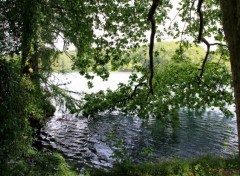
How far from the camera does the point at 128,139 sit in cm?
2234

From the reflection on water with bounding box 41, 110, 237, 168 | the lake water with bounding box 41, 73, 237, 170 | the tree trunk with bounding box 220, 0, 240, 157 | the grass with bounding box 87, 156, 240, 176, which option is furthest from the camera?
the reflection on water with bounding box 41, 110, 237, 168

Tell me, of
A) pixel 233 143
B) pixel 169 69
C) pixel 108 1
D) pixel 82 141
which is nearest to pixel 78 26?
pixel 108 1

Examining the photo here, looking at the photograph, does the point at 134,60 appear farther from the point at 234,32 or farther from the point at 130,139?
the point at 130,139

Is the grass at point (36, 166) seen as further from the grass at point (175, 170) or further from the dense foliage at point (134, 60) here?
the grass at point (175, 170)

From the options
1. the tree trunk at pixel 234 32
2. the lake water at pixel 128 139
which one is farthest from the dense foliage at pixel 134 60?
the tree trunk at pixel 234 32

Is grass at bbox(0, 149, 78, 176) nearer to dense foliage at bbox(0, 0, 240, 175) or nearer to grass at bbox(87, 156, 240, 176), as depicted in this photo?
dense foliage at bbox(0, 0, 240, 175)

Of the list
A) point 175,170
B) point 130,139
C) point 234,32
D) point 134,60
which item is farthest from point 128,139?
point 234,32

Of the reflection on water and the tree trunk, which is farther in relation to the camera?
the reflection on water

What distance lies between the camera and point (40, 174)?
4457mm

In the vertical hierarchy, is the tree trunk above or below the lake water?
above

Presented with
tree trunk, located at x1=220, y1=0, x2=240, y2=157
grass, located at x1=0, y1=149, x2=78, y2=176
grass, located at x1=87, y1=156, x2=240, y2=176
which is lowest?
grass, located at x1=87, y1=156, x2=240, y2=176

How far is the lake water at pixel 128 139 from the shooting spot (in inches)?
686

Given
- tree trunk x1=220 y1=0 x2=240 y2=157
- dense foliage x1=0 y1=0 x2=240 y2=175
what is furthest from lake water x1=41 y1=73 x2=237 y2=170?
tree trunk x1=220 y1=0 x2=240 y2=157

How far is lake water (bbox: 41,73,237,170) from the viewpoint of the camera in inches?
686
